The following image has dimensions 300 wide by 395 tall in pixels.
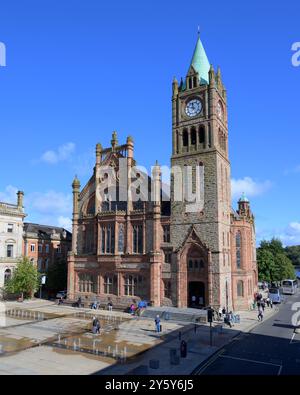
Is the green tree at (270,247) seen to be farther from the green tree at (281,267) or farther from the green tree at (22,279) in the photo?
the green tree at (22,279)

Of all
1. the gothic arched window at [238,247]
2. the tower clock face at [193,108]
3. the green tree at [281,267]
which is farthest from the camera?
the green tree at [281,267]

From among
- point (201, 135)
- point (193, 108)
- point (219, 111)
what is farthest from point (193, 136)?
point (219, 111)

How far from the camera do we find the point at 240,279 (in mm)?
52344

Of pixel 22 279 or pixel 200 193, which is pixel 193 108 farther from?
pixel 22 279

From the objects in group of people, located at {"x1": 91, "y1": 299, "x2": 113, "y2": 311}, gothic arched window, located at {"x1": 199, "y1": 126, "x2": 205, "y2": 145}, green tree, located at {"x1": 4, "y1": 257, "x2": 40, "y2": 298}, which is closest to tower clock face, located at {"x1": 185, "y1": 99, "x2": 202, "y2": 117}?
gothic arched window, located at {"x1": 199, "y1": 126, "x2": 205, "y2": 145}

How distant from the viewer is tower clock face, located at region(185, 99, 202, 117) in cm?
5294

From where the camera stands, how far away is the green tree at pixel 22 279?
183ft

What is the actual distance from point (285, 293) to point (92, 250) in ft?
160

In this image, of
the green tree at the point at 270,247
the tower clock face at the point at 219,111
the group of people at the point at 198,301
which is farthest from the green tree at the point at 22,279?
the green tree at the point at 270,247

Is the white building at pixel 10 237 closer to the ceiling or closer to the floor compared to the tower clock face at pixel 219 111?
closer to the floor

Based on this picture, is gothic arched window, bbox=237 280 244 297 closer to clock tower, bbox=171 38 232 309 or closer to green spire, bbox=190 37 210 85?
clock tower, bbox=171 38 232 309

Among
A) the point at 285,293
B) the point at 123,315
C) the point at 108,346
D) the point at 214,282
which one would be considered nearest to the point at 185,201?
the point at 214,282

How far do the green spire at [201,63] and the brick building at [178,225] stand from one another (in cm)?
15

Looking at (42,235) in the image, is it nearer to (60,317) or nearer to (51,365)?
(60,317)
